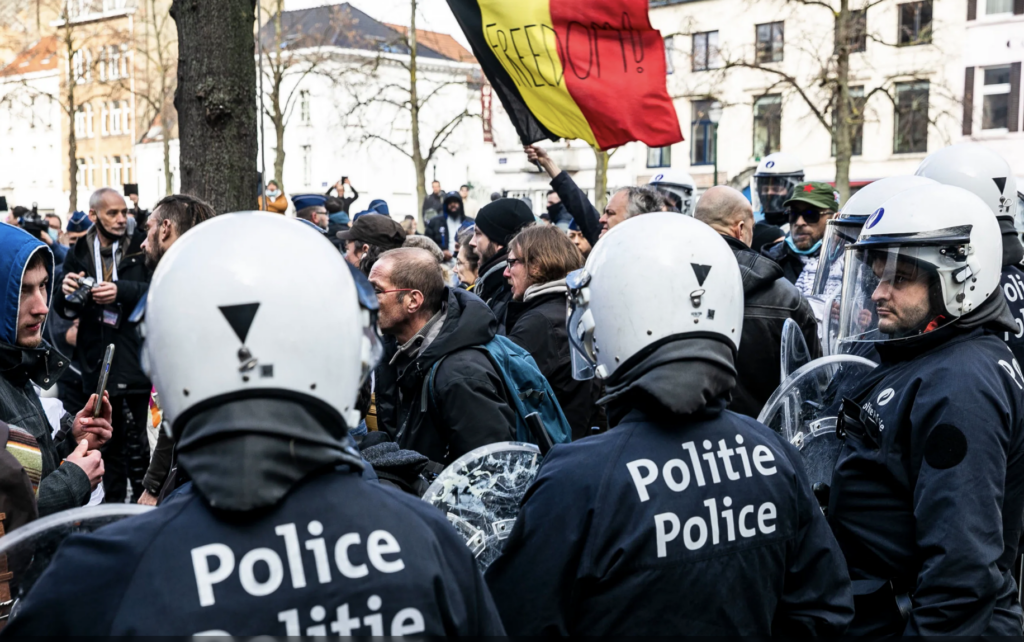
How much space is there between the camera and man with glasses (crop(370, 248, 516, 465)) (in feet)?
12.5

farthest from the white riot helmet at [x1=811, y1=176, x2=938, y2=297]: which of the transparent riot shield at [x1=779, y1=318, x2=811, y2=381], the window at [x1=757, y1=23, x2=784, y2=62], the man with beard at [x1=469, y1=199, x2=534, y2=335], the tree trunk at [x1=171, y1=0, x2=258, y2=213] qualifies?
the window at [x1=757, y1=23, x2=784, y2=62]

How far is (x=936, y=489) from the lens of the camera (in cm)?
275

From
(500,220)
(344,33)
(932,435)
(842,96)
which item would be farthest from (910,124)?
(932,435)

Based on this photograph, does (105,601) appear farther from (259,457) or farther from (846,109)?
(846,109)

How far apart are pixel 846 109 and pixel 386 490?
880 inches

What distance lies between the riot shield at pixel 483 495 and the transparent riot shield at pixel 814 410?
100 centimetres

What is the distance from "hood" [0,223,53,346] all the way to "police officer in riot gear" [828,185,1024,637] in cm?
273

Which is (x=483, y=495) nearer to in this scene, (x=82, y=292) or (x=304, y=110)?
(x=82, y=292)

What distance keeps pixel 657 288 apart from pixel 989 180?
10.0 feet

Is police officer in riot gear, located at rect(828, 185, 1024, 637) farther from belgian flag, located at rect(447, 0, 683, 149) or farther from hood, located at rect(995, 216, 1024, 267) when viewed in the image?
belgian flag, located at rect(447, 0, 683, 149)

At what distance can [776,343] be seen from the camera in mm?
4785

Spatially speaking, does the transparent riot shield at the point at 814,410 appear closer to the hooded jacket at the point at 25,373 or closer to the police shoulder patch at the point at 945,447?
the police shoulder patch at the point at 945,447

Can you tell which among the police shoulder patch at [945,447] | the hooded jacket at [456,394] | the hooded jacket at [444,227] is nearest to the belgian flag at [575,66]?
the hooded jacket at [456,394]

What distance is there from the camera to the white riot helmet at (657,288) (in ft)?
8.10
